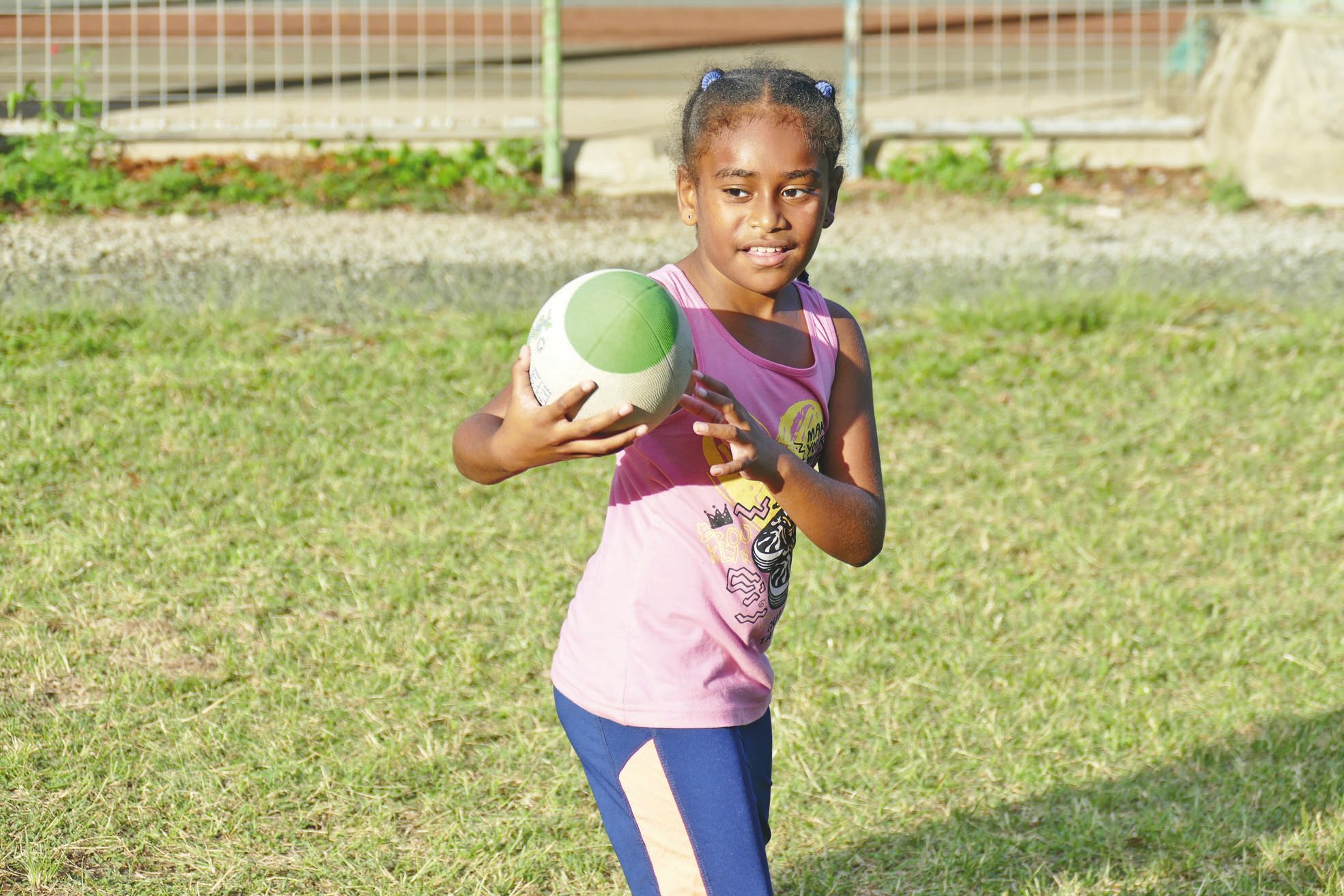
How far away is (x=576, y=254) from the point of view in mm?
7770

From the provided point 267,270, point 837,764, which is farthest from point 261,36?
point 837,764

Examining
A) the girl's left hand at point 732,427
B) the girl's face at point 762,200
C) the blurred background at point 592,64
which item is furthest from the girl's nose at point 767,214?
the blurred background at point 592,64

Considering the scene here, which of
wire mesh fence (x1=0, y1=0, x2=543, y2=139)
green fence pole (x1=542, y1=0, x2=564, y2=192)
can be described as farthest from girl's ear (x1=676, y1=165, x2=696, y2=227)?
wire mesh fence (x1=0, y1=0, x2=543, y2=139)

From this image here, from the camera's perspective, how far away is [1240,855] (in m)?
3.62

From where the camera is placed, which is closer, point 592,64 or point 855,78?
point 855,78

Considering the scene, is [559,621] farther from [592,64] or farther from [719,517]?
[592,64]

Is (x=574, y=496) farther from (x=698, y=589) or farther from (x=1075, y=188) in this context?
(x=1075, y=188)

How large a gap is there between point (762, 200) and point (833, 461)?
0.47 m

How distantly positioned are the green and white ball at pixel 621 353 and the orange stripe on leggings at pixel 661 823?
0.54 metres

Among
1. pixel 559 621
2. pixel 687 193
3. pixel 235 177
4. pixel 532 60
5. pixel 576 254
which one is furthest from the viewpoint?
pixel 532 60

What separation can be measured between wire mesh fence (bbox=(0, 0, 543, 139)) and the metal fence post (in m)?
1.96

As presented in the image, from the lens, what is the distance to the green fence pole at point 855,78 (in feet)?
29.9

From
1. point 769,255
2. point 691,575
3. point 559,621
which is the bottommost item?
point 559,621

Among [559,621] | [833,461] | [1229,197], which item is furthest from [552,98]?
[833,461]
